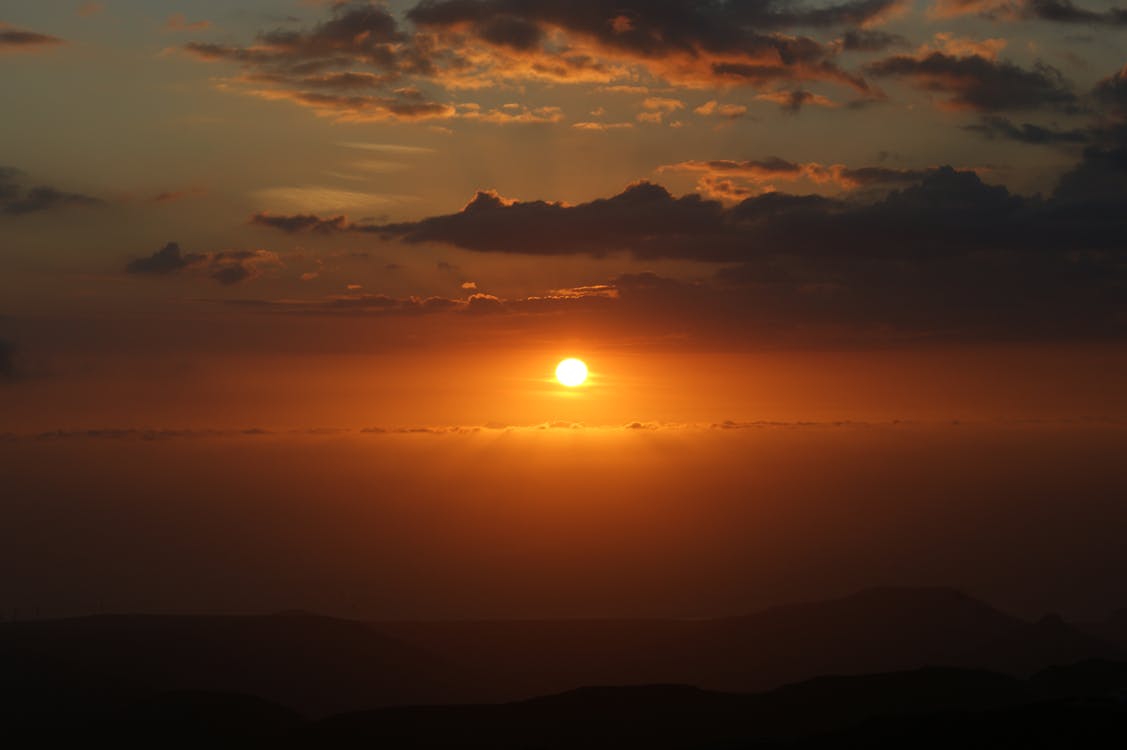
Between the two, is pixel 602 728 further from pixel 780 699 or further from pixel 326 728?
pixel 326 728

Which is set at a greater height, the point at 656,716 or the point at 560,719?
the point at 656,716

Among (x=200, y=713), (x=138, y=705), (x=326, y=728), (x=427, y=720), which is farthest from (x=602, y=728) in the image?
(x=138, y=705)

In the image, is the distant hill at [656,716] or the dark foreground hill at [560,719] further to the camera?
the dark foreground hill at [560,719]

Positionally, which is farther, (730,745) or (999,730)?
(730,745)

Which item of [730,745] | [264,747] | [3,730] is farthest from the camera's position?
[3,730]

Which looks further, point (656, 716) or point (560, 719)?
point (656, 716)

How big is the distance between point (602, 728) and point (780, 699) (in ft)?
105

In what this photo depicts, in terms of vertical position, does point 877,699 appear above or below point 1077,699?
above

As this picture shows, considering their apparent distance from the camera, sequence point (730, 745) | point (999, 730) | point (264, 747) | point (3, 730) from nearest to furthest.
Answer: point (999, 730), point (730, 745), point (264, 747), point (3, 730)

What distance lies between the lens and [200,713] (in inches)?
7411

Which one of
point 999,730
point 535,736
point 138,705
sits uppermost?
point 138,705

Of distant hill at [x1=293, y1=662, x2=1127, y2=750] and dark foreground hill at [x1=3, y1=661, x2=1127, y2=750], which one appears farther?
dark foreground hill at [x1=3, y1=661, x2=1127, y2=750]

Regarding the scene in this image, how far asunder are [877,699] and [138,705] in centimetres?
12623

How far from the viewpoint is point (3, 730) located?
188125 mm
